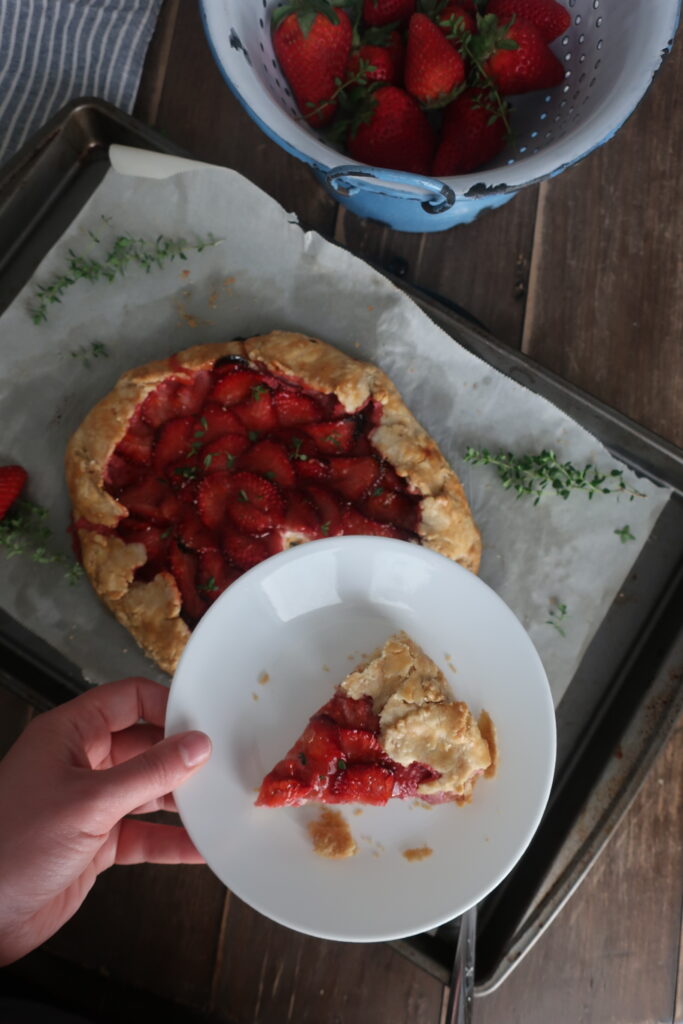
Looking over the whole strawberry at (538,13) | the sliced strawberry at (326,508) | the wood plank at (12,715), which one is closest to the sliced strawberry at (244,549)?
the sliced strawberry at (326,508)

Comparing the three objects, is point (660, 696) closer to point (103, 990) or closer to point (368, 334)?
point (368, 334)

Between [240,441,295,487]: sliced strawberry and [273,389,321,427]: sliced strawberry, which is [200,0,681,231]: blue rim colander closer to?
[273,389,321,427]: sliced strawberry

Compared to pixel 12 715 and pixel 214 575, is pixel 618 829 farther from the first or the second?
pixel 12 715

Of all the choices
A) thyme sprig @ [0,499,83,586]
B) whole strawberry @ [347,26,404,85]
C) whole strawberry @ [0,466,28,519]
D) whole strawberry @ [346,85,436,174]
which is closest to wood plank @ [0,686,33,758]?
thyme sprig @ [0,499,83,586]

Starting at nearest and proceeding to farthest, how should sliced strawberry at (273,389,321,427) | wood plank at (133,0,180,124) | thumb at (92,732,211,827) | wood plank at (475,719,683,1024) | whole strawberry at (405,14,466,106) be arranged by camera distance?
thumb at (92,732,211,827), whole strawberry at (405,14,466,106), sliced strawberry at (273,389,321,427), wood plank at (475,719,683,1024), wood plank at (133,0,180,124)

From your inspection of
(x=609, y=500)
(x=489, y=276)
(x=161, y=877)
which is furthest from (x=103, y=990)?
(x=489, y=276)

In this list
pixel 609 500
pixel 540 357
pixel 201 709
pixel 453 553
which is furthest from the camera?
pixel 540 357
